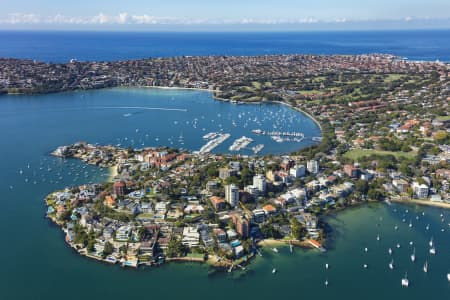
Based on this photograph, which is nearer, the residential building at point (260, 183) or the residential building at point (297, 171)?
the residential building at point (260, 183)

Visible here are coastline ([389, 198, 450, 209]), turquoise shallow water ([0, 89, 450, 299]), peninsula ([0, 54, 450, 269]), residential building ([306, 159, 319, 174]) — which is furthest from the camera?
residential building ([306, 159, 319, 174])

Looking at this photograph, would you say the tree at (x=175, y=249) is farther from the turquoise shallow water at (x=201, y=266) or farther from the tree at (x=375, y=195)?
the tree at (x=375, y=195)

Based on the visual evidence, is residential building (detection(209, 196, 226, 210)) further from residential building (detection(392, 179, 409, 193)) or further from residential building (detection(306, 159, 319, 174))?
residential building (detection(392, 179, 409, 193))

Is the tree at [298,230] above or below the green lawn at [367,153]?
below

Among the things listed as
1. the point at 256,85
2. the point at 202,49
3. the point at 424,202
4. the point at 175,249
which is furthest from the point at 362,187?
the point at 202,49

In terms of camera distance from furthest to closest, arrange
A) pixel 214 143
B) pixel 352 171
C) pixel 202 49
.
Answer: pixel 202 49 < pixel 214 143 < pixel 352 171

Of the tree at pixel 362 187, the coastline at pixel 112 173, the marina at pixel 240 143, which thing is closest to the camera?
the tree at pixel 362 187

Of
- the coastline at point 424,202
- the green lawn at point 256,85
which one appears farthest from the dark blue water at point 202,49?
the coastline at point 424,202

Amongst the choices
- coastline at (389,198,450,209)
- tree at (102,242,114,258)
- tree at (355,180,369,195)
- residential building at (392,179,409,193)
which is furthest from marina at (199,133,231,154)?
tree at (102,242,114,258)

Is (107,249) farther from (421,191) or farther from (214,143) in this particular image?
(421,191)

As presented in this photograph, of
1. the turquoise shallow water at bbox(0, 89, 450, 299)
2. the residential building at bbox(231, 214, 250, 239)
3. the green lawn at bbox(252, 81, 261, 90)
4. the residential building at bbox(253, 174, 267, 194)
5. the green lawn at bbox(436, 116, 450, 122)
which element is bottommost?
the turquoise shallow water at bbox(0, 89, 450, 299)

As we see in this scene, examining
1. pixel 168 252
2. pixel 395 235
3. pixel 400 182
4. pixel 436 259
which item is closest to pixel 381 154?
pixel 400 182

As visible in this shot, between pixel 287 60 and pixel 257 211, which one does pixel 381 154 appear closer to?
pixel 257 211
